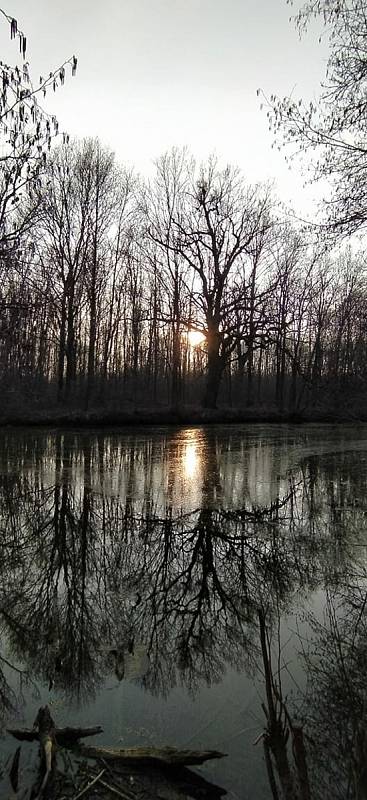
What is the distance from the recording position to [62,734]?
8.02 ft

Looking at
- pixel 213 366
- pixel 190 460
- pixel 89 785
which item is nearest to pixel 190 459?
pixel 190 460

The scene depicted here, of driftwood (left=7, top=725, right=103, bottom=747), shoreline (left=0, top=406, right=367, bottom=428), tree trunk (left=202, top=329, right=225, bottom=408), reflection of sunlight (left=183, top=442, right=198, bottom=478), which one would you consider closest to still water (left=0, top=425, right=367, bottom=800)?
driftwood (left=7, top=725, right=103, bottom=747)

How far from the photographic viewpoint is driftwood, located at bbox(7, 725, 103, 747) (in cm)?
240

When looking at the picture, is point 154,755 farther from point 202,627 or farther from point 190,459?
point 190,459

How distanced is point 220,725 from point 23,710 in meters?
1.11

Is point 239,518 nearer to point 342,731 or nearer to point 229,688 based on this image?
point 229,688

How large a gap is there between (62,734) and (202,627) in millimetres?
1442

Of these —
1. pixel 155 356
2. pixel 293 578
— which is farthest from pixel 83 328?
pixel 293 578

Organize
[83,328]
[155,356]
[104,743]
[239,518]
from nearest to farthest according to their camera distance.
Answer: [104,743], [239,518], [83,328], [155,356]

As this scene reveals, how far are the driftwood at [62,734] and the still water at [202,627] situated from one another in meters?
0.06

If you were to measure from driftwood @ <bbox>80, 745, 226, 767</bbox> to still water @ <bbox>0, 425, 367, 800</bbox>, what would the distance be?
74mm

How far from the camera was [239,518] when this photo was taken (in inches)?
265

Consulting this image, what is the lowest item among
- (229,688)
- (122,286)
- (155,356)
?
(229,688)

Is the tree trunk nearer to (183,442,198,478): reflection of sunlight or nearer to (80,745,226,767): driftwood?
(183,442,198,478): reflection of sunlight
